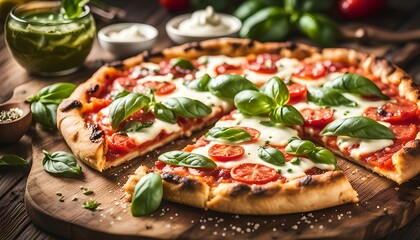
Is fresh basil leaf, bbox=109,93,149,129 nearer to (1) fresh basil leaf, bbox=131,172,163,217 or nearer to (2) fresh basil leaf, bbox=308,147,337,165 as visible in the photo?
(1) fresh basil leaf, bbox=131,172,163,217

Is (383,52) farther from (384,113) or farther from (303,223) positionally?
(303,223)

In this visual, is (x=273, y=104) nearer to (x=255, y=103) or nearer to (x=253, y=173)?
(x=255, y=103)

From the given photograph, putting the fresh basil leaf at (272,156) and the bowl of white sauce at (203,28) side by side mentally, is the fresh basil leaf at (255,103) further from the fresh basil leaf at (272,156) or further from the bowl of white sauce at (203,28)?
the bowl of white sauce at (203,28)

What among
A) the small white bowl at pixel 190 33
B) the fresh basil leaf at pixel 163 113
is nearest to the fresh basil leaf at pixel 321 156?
the fresh basil leaf at pixel 163 113

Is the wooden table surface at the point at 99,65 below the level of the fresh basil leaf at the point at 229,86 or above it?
below

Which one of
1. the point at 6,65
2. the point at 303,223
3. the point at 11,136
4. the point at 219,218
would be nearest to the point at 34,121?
the point at 11,136

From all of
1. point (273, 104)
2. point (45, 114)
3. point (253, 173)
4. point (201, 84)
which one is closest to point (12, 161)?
point (45, 114)

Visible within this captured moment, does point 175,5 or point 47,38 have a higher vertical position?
point 47,38
